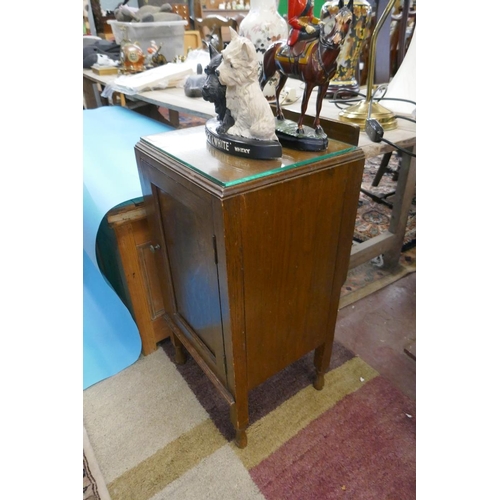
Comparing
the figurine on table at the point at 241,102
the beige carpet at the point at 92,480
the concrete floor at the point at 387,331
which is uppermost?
the figurine on table at the point at 241,102

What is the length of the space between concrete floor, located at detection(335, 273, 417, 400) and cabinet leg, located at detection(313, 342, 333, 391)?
231mm

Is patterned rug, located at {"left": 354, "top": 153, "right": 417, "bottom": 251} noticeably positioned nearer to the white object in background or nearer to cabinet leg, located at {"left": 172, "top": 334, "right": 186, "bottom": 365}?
the white object in background

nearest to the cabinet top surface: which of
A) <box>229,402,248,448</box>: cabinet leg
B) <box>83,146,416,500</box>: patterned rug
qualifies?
<box>229,402,248,448</box>: cabinet leg

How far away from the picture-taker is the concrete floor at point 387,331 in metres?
1.24

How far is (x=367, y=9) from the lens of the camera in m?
1.06

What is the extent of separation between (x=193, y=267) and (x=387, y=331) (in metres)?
0.92

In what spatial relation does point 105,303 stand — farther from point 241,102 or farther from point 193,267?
point 241,102

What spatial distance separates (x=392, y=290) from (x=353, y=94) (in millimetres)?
858

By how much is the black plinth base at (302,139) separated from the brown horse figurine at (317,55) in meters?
0.02

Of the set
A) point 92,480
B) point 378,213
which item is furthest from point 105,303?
point 378,213

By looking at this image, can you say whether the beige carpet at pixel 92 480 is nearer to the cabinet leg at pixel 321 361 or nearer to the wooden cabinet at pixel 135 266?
the wooden cabinet at pixel 135 266

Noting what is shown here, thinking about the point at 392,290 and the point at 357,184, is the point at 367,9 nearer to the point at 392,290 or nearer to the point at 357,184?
the point at 357,184

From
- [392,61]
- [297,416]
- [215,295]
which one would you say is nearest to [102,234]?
[215,295]

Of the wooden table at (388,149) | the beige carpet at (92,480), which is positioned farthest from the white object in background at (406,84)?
the beige carpet at (92,480)
